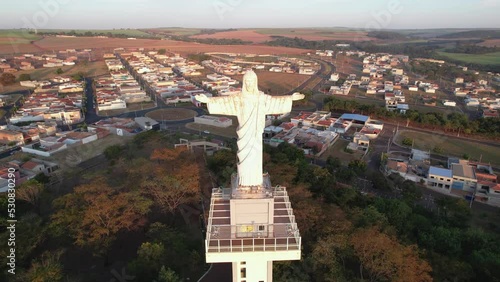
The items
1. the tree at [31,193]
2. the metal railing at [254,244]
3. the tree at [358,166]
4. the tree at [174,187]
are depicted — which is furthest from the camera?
the tree at [358,166]

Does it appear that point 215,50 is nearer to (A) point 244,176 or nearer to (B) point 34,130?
(B) point 34,130

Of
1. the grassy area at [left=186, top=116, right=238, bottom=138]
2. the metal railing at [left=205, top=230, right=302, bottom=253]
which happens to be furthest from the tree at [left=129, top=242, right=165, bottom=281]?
the grassy area at [left=186, top=116, right=238, bottom=138]

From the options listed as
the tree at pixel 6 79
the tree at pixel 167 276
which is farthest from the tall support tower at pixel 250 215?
the tree at pixel 6 79

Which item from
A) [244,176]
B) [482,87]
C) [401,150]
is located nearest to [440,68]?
[482,87]

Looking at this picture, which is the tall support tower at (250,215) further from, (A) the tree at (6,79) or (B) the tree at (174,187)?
(A) the tree at (6,79)

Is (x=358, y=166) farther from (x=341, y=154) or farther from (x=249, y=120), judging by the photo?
(x=249, y=120)
